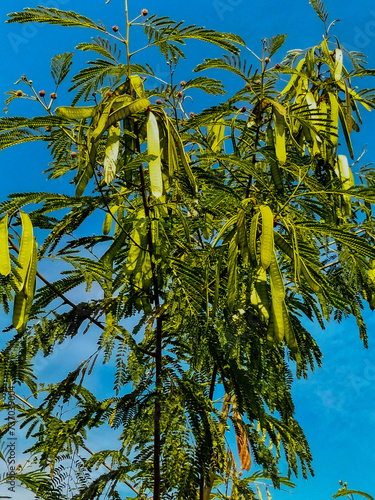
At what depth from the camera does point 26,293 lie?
5.45 ft

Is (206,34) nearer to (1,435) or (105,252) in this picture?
(105,252)

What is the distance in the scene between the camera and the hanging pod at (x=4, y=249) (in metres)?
1.53

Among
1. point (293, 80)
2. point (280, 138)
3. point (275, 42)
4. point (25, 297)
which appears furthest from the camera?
point (293, 80)

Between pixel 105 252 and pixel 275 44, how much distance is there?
3.33 ft

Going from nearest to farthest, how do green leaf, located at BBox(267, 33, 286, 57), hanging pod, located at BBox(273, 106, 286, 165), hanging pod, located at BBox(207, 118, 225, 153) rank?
1. hanging pod, located at BBox(273, 106, 286, 165)
2. green leaf, located at BBox(267, 33, 286, 57)
3. hanging pod, located at BBox(207, 118, 225, 153)

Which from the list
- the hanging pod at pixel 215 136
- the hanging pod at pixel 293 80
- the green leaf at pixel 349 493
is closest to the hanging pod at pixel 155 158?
the hanging pod at pixel 215 136

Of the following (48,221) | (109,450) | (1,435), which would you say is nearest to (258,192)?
(48,221)

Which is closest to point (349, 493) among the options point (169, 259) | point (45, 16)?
point (169, 259)

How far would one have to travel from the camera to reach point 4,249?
160 centimetres

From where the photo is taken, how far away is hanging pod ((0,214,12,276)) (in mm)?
1527

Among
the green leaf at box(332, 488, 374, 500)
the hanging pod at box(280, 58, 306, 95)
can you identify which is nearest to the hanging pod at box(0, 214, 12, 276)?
the hanging pod at box(280, 58, 306, 95)

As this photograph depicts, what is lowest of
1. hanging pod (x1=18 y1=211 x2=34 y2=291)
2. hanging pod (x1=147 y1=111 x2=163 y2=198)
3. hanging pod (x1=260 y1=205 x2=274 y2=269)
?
hanging pod (x1=18 y1=211 x2=34 y2=291)

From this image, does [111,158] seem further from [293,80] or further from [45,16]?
[293,80]

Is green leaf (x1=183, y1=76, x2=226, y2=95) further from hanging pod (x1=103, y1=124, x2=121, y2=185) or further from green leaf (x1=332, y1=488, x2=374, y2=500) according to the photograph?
green leaf (x1=332, y1=488, x2=374, y2=500)
